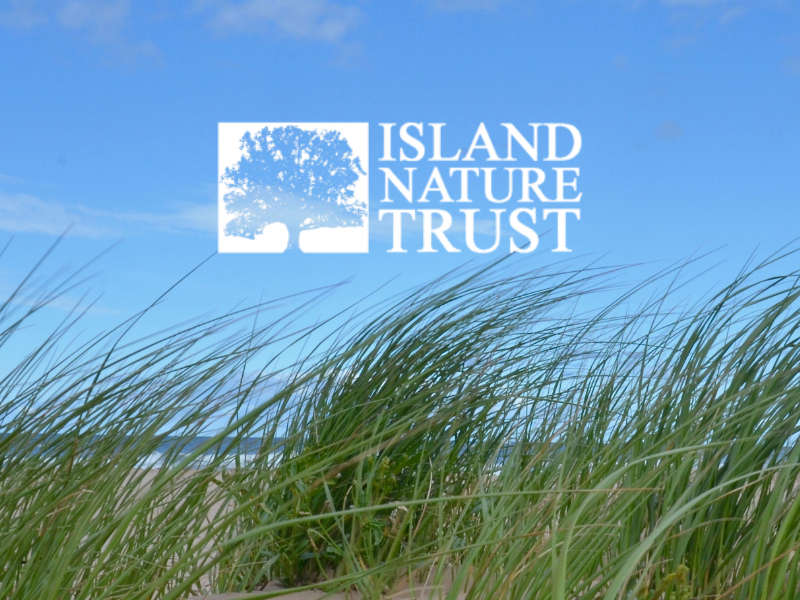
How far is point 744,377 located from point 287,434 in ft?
4.79

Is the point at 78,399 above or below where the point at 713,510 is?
above

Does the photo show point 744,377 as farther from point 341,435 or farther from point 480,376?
point 341,435

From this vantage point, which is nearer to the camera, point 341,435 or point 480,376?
point 341,435

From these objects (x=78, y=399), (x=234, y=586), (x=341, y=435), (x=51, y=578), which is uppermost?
(x=78, y=399)

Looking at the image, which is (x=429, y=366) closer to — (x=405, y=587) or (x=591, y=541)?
(x=405, y=587)

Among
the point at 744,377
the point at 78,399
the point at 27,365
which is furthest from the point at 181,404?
the point at 744,377

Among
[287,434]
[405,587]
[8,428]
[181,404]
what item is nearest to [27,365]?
[8,428]

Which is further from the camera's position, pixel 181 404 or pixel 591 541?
pixel 181 404

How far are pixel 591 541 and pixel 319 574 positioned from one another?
1.06 metres

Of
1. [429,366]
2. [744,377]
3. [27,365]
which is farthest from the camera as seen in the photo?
[429,366]

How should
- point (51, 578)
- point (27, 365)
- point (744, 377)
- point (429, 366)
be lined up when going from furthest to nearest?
point (429, 366)
point (27, 365)
point (744, 377)
point (51, 578)

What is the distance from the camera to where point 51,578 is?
1.53 m

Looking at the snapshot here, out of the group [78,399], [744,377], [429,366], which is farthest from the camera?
[429,366]

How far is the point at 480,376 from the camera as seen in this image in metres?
2.50
